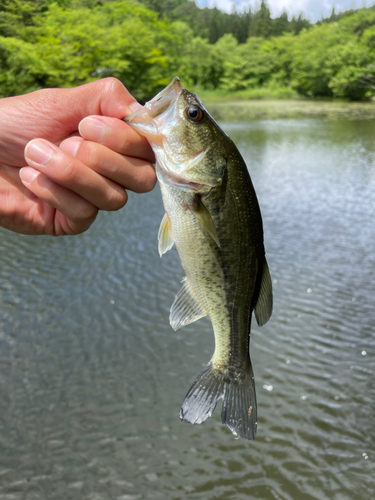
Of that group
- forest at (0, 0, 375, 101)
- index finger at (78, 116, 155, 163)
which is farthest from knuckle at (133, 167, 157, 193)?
forest at (0, 0, 375, 101)

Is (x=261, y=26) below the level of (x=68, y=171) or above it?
above

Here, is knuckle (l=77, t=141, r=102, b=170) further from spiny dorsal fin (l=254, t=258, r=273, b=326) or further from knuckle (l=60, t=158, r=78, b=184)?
spiny dorsal fin (l=254, t=258, r=273, b=326)

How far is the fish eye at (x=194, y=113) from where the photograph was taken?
1.75 meters

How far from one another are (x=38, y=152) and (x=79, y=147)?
20 centimetres

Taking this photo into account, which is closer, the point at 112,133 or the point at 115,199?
the point at 112,133

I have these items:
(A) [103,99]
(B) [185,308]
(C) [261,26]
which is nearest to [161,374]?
(B) [185,308]

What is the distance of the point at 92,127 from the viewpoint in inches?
73.6

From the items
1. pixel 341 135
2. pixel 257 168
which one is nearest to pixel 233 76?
pixel 341 135

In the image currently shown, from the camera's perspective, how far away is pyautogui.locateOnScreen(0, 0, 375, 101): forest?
22.6 metres

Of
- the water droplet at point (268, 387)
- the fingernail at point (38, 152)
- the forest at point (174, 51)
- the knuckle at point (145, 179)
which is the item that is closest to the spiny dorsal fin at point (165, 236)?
the knuckle at point (145, 179)

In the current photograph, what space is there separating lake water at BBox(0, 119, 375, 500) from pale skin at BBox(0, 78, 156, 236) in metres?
3.60

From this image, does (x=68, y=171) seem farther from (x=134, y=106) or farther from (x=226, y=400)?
(x=226, y=400)

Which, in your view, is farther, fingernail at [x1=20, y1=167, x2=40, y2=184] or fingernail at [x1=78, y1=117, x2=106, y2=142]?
fingernail at [x1=20, y1=167, x2=40, y2=184]

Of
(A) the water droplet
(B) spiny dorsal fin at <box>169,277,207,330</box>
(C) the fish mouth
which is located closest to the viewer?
(C) the fish mouth
